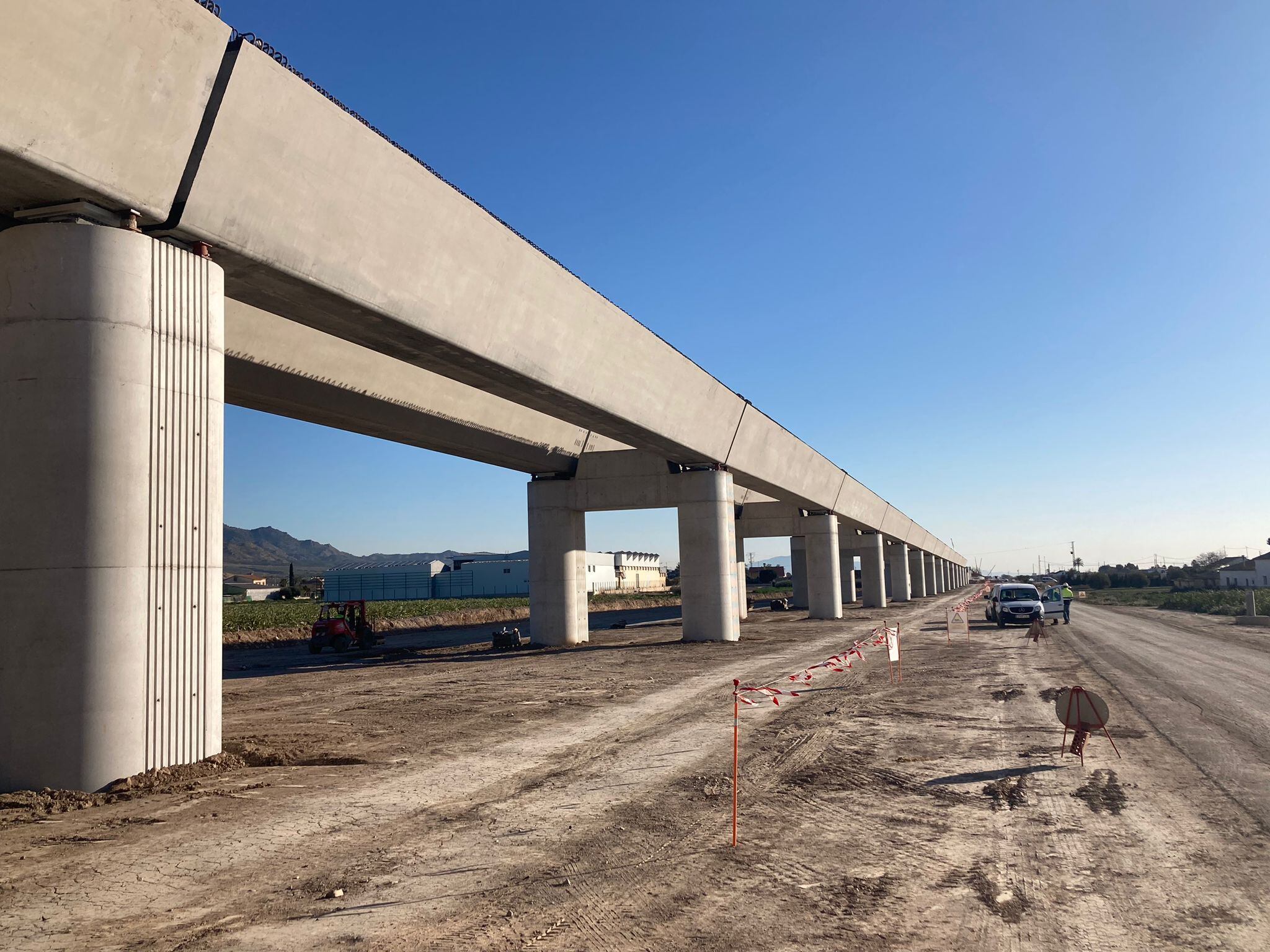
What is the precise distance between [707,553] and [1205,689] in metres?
15.7

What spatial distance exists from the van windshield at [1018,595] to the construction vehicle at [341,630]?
91.3ft

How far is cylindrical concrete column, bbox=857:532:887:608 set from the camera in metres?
60.3

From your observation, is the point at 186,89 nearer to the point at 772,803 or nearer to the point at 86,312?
the point at 86,312

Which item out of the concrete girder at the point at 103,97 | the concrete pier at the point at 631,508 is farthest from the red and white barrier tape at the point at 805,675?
the concrete girder at the point at 103,97

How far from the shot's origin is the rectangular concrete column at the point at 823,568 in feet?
152

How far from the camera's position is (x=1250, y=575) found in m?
108

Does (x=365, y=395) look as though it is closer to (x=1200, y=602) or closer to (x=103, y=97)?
(x=103, y=97)

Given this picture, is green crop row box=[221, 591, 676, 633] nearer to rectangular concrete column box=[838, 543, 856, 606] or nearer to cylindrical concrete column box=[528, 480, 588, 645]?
cylindrical concrete column box=[528, 480, 588, 645]

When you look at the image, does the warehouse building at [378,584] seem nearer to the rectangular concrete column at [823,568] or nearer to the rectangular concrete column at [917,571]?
the rectangular concrete column at [917,571]

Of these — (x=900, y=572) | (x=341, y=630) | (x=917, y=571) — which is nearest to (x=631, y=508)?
(x=341, y=630)

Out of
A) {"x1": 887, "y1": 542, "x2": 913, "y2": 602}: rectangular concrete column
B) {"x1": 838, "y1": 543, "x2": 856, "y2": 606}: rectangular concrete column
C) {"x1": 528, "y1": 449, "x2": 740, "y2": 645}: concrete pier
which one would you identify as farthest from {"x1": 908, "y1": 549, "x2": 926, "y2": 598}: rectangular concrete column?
{"x1": 528, "y1": 449, "x2": 740, "y2": 645}: concrete pier

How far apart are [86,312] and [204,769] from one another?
5376 millimetres

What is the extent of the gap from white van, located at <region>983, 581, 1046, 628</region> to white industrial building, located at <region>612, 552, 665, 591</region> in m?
84.0

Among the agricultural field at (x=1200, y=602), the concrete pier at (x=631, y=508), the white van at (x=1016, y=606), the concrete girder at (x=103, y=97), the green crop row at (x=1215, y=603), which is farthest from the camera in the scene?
the agricultural field at (x=1200, y=602)
